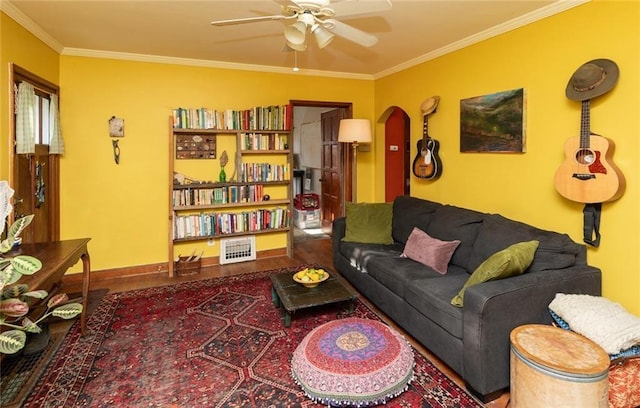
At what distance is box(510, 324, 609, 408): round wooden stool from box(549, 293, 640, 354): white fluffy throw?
0.25 feet

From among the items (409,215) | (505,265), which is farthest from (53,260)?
(409,215)

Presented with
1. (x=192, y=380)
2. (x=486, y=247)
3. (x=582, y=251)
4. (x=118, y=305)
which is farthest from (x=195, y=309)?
(x=582, y=251)

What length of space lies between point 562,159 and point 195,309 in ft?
11.1

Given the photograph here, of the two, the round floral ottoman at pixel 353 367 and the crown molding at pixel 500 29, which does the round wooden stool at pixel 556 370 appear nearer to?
the round floral ottoman at pixel 353 367

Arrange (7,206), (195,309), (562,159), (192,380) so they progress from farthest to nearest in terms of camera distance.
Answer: (195,309)
(562,159)
(192,380)
(7,206)

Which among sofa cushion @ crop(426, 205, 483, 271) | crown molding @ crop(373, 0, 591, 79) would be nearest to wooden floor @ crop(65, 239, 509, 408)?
sofa cushion @ crop(426, 205, 483, 271)

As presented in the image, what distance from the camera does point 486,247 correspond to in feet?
8.69

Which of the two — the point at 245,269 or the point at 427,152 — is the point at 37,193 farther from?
the point at 427,152

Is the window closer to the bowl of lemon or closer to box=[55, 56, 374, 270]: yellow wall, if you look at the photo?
box=[55, 56, 374, 270]: yellow wall

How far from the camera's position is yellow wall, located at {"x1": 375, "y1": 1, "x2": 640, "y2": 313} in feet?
7.28

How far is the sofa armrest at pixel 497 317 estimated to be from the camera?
1896 millimetres

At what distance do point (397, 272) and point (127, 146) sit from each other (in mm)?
3394

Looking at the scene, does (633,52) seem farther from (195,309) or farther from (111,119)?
(111,119)

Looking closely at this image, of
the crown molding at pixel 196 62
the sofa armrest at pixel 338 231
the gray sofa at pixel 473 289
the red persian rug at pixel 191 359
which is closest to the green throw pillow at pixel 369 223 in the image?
the sofa armrest at pixel 338 231
